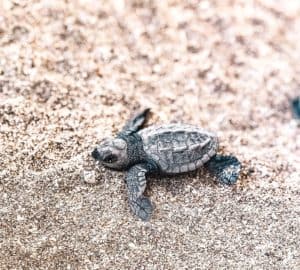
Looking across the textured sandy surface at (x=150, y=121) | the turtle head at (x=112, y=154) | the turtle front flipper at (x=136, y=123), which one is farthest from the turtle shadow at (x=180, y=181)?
the turtle front flipper at (x=136, y=123)

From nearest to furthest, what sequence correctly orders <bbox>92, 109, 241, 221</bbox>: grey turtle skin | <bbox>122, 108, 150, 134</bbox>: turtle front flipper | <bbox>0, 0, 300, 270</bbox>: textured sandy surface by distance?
<bbox>0, 0, 300, 270</bbox>: textured sandy surface
<bbox>92, 109, 241, 221</bbox>: grey turtle skin
<bbox>122, 108, 150, 134</bbox>: turtle front flipper

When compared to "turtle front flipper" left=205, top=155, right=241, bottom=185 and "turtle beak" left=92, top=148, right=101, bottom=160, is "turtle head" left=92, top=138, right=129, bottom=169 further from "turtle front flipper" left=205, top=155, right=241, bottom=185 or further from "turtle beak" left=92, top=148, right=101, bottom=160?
"turtle front flipper" left=205, top=155, right=241, bottom=185

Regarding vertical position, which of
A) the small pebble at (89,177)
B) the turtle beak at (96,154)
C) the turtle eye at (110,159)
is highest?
the turtle beak at (96,154)

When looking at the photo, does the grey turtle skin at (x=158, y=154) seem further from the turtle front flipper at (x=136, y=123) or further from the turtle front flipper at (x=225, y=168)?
the turtle front flipper at (x=136, y=123)

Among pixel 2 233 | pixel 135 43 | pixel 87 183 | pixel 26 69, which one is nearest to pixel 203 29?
pixel 135 43

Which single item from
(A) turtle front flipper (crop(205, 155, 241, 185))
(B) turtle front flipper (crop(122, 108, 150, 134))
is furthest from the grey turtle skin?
(B) turtle front flipper (crop(122, 108, 150, 134))

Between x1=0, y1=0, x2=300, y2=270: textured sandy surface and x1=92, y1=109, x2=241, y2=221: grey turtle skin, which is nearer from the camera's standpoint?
x1=0, y1=0, x2=300, y2=270: textured sandy surface

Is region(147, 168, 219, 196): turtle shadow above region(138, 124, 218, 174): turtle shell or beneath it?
beneath
